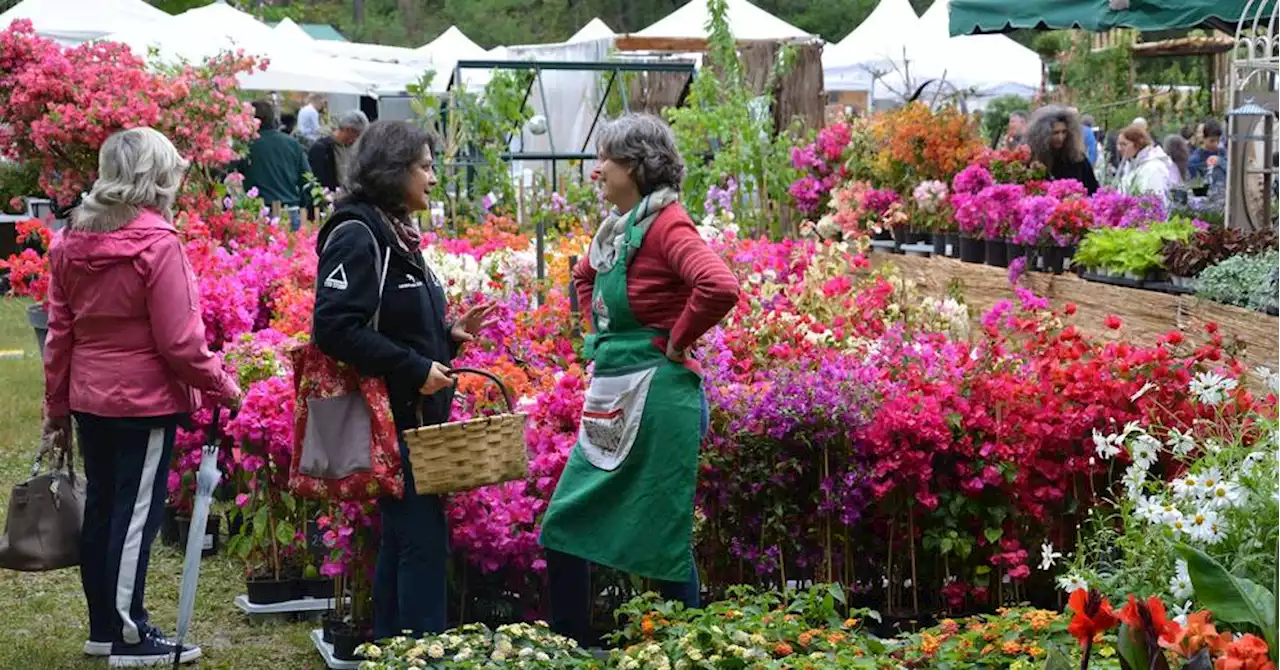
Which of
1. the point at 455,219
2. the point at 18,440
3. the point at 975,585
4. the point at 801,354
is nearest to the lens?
the point at 975,585

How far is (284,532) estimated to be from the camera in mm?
5773

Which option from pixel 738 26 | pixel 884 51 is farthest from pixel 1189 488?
pixel 884 51

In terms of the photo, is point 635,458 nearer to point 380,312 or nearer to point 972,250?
point 380,312

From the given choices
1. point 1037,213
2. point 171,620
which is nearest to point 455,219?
point 1037,213

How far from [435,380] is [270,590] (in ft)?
6.29

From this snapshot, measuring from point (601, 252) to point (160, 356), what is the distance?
1445mm

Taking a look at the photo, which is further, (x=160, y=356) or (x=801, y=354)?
(x=801, y=354)

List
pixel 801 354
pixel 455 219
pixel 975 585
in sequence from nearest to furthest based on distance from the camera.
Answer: pixel 975 585 < pixel 801 354 < pixel 455 219

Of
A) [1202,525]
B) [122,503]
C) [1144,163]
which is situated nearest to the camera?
[1202,525]

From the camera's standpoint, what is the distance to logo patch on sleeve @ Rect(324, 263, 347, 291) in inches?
167

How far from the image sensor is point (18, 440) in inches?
369

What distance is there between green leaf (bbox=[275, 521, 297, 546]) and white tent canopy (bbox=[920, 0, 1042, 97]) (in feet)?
52.3

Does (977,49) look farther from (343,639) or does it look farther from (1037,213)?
(343,639)

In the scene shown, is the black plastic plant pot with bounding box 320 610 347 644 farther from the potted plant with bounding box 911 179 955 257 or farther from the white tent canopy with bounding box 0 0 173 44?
the white tent canopy with bounding box 0 0 173 44
